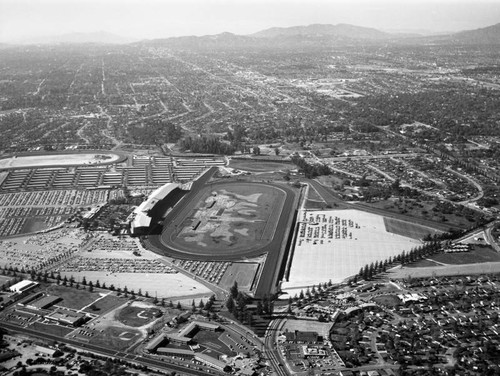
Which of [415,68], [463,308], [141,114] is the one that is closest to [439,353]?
[463,308]

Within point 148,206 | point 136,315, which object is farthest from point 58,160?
point 136,315

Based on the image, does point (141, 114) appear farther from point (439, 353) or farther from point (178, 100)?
point (439, 353)

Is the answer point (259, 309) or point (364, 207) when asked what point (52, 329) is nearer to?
point (259, 309)

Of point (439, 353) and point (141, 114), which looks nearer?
point (439, 353)

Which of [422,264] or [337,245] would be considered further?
[337,245]

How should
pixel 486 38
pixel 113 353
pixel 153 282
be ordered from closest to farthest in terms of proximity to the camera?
pixel 113 353, pixel 153 282, pixel 486 38

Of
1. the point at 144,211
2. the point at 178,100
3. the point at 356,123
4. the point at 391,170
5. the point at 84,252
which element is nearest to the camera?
the point at 84,252

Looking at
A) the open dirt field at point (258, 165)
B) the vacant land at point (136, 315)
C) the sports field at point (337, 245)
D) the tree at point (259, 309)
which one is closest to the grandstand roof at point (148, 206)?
the open dirt field at point (258, 165)
